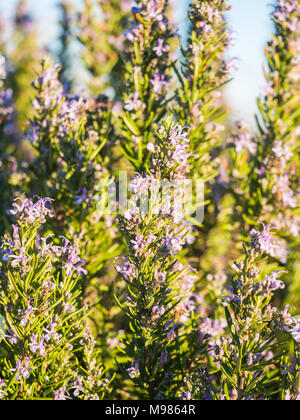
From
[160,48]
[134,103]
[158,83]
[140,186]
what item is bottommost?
[140,186]

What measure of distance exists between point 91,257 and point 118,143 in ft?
3.07

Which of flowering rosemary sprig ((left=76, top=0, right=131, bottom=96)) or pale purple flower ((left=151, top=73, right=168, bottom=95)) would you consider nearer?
pale purple flower ((left=151, top=73, right=168, bottom=95))

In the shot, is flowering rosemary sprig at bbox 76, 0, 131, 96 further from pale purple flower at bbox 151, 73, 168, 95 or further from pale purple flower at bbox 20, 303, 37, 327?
pale purple flower at bbox 20, 303, 37, 327

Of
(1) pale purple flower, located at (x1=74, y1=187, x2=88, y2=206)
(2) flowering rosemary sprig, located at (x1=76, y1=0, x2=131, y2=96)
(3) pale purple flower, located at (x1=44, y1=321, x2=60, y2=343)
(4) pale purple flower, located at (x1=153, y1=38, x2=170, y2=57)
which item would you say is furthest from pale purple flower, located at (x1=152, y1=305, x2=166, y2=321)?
(2) flowering rosemary sprig, located at (x1=76, y1=0, x2=131, y2=96)

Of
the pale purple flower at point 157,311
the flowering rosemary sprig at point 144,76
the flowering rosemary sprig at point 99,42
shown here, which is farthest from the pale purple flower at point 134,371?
the flowering rosemary sprig at point 99,42

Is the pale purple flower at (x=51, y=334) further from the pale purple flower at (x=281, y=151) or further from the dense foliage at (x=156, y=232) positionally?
the pale purple flower at (x=281, y=151)

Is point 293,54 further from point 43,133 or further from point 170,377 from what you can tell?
point 170,377

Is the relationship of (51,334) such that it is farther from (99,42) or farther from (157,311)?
(99,42)

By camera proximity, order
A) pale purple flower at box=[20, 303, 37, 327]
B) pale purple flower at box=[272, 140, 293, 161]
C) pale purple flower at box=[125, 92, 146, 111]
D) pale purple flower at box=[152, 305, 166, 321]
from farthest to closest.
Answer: pale purple flower at box=[272, 140, 293, 161], pale purple flower at box=[125, 92, 146, 111], pale purple flower at box=[152, 305, 166, 321], pale purple flower at box=[20, 303, 37, 327]

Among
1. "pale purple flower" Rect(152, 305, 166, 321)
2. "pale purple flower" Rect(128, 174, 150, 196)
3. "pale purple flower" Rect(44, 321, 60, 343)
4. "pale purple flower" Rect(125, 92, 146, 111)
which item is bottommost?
"pale purple flower" Rect(44, 321, 60, 343)

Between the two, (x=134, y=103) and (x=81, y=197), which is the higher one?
(x=134, y=103)

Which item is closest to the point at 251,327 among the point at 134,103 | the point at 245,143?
the point at 134,103

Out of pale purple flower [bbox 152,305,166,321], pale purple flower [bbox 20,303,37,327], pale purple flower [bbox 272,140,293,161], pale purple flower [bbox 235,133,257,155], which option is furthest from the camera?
Result: pale purple flower [bbox 235,133,257,155]

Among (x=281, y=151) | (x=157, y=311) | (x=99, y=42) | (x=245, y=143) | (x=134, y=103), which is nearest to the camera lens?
(x=157, y=311)
